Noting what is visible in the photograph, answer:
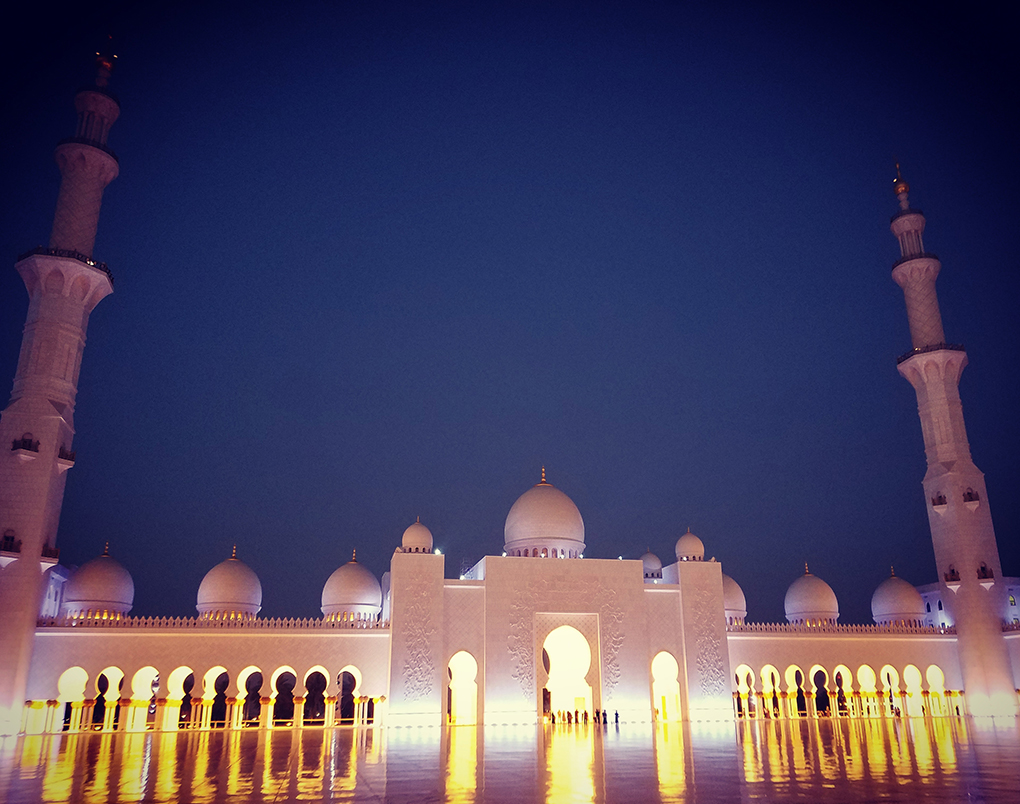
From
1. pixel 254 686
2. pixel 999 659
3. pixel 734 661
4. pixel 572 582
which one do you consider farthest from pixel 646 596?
pixel 254 686

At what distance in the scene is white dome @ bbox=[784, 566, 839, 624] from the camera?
1004 inches

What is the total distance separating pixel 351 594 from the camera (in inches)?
901

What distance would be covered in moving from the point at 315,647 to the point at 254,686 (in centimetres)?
1180

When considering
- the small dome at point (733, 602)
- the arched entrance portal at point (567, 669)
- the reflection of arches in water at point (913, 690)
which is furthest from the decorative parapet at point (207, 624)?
the reflection of arches in water at point (913, 690)

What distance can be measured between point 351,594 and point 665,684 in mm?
9778

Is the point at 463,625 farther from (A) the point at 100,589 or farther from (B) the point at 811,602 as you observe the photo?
(B) the point at 811,602

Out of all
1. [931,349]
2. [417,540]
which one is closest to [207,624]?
[417,540]

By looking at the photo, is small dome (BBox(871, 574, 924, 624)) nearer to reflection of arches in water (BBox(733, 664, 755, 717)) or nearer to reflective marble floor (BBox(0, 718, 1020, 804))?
reflection of arches in water (BBox(733, 664, 755, 717))

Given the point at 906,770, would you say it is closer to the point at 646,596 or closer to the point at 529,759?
the point at 529,759

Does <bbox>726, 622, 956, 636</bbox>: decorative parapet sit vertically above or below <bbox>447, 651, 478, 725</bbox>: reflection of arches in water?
above

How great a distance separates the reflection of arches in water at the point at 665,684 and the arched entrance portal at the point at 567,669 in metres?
2.00

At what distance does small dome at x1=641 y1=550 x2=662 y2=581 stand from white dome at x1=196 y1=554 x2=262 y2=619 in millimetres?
13406

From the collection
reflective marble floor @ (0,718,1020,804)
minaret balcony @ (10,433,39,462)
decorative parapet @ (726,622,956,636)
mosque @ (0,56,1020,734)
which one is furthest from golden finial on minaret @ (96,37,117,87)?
decorative parapet @ (726,622,956,636)

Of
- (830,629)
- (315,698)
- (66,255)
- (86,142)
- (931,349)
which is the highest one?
(86,142)
